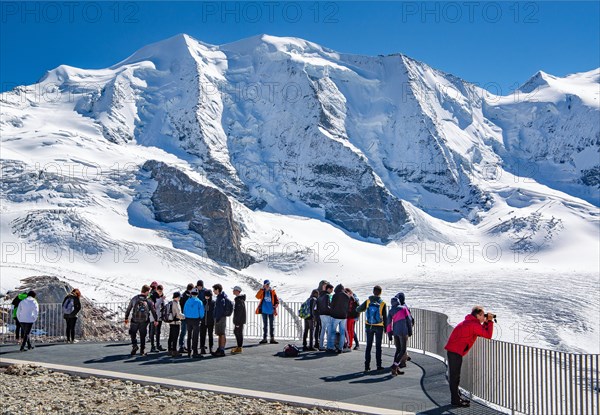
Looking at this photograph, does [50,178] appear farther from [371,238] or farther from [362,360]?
[362,360]

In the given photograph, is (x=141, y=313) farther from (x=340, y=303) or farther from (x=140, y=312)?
(x=340, y=303)

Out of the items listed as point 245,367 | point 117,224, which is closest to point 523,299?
point 117,224

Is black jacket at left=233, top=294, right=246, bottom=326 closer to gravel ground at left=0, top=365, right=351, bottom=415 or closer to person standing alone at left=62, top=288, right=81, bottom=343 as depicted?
gravel ground at left=0, top=365, right=351, bottom=415

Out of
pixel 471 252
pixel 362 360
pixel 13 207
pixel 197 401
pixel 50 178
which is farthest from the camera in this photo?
pixel 471 252

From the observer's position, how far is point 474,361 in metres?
14.8

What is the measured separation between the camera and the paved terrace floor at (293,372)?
1462cm

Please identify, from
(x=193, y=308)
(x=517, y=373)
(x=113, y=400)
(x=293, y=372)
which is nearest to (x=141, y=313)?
(x=193, y=308)

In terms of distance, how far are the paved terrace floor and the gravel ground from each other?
1.11 metres

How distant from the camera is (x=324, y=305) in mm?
21375

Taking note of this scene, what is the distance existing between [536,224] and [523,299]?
282ft

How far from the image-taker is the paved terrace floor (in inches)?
576

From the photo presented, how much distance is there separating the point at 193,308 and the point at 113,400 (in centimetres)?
598

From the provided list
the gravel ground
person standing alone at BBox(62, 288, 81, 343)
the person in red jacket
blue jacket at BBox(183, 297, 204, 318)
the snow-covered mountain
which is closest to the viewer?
the gravel ground

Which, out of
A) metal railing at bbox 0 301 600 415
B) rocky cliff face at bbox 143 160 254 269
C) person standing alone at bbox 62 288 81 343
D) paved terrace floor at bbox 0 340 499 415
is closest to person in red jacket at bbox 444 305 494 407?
paved terrace floor at bbox 0 340 499 415
